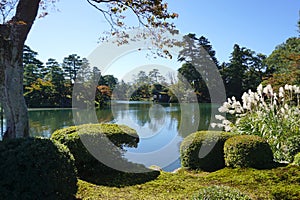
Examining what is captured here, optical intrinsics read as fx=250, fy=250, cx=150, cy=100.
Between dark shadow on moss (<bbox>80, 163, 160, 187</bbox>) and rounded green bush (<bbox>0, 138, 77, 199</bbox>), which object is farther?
dark shadow on moss (<bbox>80, 163, 160, 187</bbox>)

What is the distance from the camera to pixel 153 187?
3393mm

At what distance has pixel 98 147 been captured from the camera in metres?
4.01

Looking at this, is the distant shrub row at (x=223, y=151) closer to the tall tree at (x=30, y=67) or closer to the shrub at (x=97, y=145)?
the shrub at (x=97, y=145)

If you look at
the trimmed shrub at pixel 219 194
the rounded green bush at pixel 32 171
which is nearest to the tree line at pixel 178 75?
the rounded green bush at pixel 32 171

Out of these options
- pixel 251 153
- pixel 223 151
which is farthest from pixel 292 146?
pixel 223 151

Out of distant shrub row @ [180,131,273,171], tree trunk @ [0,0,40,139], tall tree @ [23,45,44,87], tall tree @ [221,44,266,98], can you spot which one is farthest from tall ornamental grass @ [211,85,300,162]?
tall tree @ [221,44,266,98]

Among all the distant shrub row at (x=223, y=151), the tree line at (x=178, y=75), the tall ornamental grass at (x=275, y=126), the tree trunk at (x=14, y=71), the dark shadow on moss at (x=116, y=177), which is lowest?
the dark shadow on moss at (x=116, y=177)

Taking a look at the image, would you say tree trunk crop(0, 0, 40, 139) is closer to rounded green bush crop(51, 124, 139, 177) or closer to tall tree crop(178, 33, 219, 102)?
rounded green bush crop(51, 124, 139, 177)

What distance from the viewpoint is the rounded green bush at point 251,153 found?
373cm

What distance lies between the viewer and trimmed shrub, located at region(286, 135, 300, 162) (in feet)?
13.4

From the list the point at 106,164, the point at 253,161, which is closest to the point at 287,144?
the point at 253,161

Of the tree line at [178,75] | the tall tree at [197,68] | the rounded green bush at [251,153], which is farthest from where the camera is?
the tall tree at [197,68]

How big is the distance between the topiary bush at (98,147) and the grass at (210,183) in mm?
436

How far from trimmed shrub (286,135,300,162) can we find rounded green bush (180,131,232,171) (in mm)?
963
